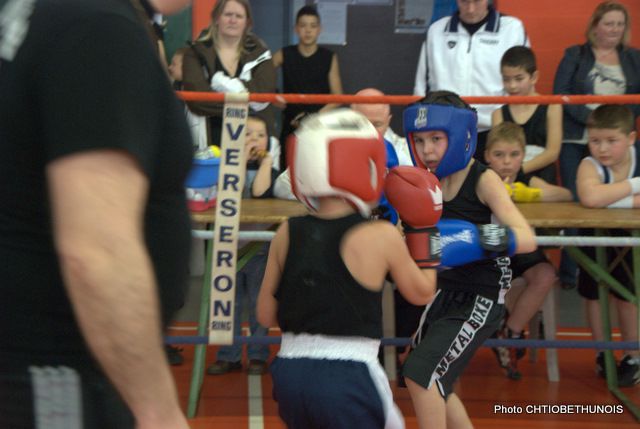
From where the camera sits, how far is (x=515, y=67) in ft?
16.0

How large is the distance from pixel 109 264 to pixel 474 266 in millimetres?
2291

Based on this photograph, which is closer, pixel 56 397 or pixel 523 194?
pixel 56 397

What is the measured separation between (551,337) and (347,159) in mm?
2800

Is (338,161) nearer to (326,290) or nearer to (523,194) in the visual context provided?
(326,290)

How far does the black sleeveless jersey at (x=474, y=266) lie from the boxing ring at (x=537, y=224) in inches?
18.9

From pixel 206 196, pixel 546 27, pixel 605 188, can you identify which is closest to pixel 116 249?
pixel 206 196

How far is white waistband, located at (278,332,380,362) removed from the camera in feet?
7.76

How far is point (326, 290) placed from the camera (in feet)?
7.76

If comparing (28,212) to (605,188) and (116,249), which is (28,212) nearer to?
(116,249)

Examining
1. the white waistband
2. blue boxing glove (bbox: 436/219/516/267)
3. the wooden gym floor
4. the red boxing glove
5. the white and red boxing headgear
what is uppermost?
the white and red boxing headgear

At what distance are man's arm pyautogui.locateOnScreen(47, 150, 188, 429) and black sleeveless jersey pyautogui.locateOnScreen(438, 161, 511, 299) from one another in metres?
2.20

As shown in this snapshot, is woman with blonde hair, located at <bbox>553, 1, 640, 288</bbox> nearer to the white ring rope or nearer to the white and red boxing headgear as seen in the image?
the white ring rope

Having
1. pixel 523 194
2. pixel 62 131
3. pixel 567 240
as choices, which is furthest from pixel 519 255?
pixel 62 131

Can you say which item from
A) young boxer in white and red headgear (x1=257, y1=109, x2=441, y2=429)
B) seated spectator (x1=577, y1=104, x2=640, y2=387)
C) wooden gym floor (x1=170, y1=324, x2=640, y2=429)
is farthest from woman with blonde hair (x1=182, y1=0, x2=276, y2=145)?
young boxer in white and red headgear (x1=257, y1=109, x2=441, y2=429)
